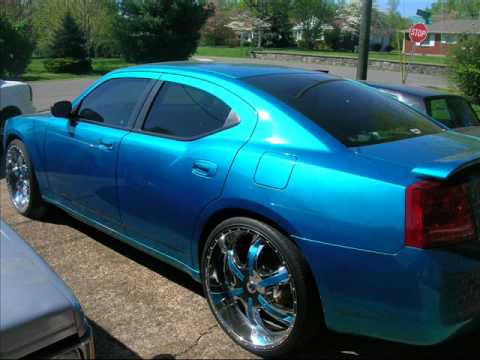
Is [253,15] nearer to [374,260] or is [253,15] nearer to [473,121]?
[473,121]

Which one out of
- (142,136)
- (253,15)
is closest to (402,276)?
(142,136)

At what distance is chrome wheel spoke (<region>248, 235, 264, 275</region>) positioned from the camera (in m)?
2.82

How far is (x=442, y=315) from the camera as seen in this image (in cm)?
233

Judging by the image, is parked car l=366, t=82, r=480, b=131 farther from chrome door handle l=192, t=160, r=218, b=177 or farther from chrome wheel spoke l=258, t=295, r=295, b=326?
chrome wheel spoke l=258, t=295, r=295, b=326

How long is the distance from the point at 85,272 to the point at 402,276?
2442 mm

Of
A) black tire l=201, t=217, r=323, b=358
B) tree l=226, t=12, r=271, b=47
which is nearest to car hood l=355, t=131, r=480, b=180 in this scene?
black tire l=201, t=217, r=323, b=358

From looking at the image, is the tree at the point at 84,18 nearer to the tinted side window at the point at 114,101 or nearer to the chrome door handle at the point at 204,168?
the tinted side window at the point at 114,101

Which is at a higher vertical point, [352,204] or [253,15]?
[253,15]

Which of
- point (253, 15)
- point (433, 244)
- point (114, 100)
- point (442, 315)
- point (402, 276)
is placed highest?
point (253, 15)

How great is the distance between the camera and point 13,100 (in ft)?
25.8

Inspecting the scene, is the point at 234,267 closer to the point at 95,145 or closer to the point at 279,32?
the point at 95,145

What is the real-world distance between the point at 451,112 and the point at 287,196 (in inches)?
199

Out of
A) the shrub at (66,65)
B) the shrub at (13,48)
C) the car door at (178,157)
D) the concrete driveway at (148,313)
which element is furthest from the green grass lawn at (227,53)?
the car door at (178,157)

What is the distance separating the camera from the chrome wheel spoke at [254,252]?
2.82 m
